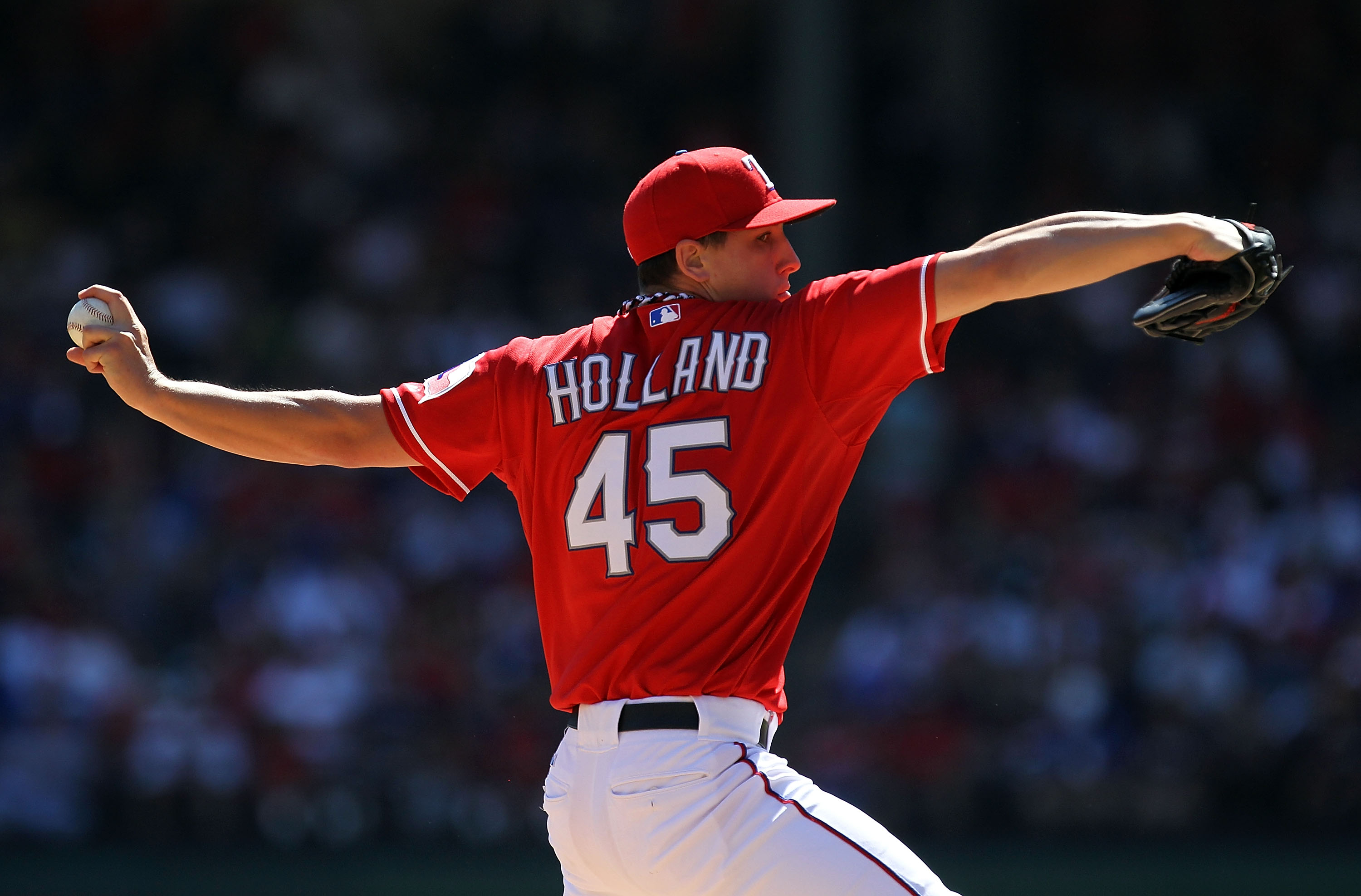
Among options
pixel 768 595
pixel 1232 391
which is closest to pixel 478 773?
pixel 1232 391

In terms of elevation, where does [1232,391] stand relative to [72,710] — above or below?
above

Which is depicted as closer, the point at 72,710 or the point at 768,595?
the point at 768,595

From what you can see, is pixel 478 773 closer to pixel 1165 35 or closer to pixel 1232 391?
pixel 1232 391

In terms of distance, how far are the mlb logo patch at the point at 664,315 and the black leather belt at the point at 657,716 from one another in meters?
0.69

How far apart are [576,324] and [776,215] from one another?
271 inches

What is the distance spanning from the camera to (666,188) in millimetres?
2828

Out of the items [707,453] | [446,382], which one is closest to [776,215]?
[707,453]

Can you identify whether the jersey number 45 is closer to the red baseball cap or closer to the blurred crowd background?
the red baseball cap

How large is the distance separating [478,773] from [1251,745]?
13.0 feet

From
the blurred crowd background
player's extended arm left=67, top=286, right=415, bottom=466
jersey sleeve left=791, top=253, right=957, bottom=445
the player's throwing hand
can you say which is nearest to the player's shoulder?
player's extended arm left=67, top=286, right=415, bottom=466

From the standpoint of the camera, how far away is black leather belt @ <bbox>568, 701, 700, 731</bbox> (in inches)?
101

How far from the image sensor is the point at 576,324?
379 inches

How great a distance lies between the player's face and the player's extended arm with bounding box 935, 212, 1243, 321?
17.2 inches

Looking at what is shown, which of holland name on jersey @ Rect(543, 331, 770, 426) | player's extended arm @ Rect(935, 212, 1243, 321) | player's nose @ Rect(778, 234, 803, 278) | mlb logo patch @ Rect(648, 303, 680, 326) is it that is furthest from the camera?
player's nose @ Rect(778, 234, 803, 278)
